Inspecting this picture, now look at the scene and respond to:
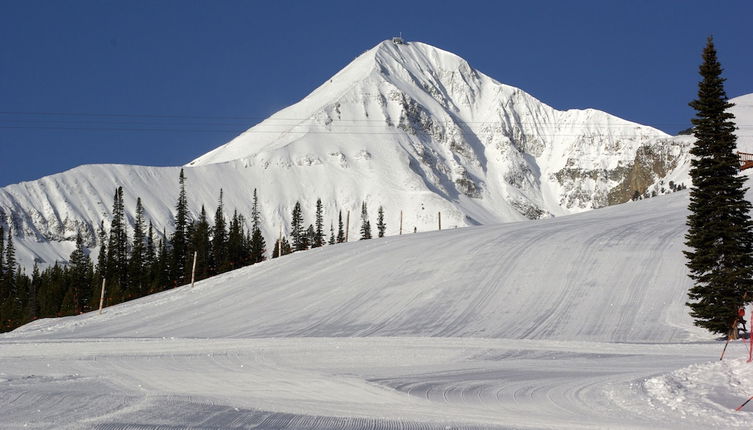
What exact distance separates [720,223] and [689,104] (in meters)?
4.96

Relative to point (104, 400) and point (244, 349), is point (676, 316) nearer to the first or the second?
point (244, 349)

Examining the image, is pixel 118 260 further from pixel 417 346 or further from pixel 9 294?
pixel 417 346

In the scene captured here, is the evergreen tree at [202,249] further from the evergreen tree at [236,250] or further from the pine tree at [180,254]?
the evergreen tree at [236,250]

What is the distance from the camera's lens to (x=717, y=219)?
32.6 metres

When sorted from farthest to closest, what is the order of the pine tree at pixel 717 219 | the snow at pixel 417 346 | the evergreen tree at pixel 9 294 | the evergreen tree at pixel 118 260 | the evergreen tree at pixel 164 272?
the evergreen tree at pixel 118 260 < the evergreen tree at pixel 164 272 < the evergreen tree at pixel 9 294 < the pine tree at pixel 717 219 < the snow at pixel 417 346

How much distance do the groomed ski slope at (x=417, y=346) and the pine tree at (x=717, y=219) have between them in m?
1.69

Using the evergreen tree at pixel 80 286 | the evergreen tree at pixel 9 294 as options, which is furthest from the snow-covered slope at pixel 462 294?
the evergreen tree at pixel 9 294

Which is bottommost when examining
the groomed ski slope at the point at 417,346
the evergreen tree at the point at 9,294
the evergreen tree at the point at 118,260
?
the groomed ski slope at the point at 417,346

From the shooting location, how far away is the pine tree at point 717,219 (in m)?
31.3

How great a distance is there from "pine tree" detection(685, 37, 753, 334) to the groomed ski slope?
1.69 metres

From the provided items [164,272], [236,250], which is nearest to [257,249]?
[236,250]

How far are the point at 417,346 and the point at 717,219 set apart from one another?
14063 mm

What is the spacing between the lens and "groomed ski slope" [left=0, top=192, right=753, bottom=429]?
14117 mm

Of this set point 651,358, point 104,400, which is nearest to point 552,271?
point 651,358
